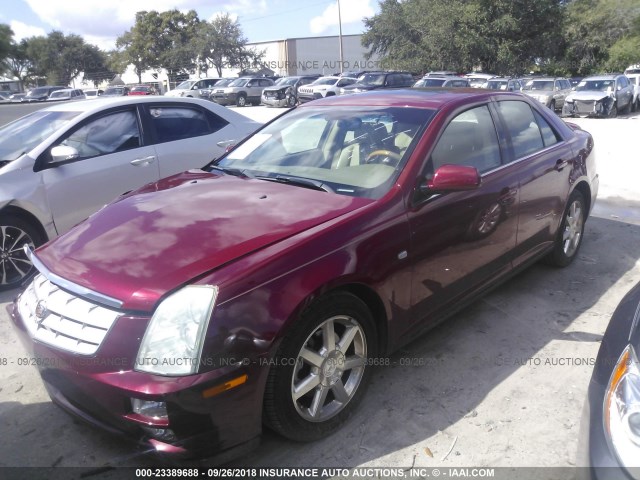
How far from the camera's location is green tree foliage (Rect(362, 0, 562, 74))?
35.7 m

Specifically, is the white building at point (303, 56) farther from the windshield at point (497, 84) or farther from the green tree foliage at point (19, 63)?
the windshield at point (497, 84)

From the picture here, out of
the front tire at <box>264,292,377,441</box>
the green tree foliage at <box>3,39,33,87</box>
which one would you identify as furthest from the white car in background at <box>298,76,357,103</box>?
the green tree foliage at <box>3,39,33,87</box>

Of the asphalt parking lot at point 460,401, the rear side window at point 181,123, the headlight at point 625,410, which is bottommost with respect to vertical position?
the asphalt parking lot at point 460,401

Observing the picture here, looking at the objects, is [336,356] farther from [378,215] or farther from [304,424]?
[378,215]

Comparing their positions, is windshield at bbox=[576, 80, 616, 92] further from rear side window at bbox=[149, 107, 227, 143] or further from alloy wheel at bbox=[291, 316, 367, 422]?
alloy wheel at bbox=[291, 316, 367, 422]

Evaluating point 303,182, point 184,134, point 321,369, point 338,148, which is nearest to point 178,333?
point 321,369

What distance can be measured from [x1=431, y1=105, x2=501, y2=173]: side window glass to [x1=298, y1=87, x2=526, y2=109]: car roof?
0.45ft

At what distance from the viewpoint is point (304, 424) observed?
258 centimetres

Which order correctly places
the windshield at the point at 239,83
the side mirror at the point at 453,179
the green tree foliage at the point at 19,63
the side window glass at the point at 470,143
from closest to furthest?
1. the side mirror at the point at 453,179
2. the side window glass at the point at 470,143
3. the windshield at the point at 239,83
4. the green tree foliage at the point at 19,63

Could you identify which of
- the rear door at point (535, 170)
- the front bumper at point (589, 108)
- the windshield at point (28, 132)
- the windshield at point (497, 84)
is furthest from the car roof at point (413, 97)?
the windshield at point (497, 84)

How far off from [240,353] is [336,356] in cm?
64

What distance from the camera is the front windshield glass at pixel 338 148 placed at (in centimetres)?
317

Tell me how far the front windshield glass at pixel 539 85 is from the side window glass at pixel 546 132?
20121mm

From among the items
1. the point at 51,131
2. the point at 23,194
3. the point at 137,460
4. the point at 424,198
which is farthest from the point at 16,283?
the point at 424,198
